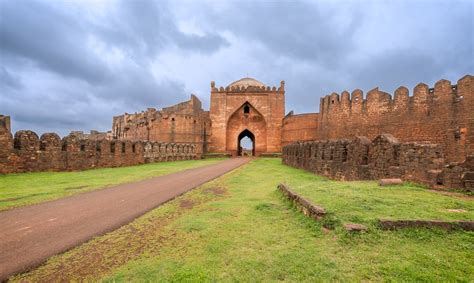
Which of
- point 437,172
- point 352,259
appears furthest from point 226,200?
point 437,172

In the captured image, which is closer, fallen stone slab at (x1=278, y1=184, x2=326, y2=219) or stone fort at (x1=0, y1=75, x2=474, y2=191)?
fallen stone slab at (x1=278, y1=184, x2=326, y2=219)

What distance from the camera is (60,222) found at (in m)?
4.19

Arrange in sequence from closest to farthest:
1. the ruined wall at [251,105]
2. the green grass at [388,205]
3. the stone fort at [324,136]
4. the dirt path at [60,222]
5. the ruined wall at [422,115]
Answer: the dirt path at [60,222], the green grass at [388,205], the stone fort at [324,136], the ruined wall at [422,115], the ruined wall at [251,105]

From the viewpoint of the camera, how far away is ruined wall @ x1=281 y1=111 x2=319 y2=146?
29.9 m

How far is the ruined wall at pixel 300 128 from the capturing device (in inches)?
1179

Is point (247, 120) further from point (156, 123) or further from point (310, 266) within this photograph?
point (310, 266)

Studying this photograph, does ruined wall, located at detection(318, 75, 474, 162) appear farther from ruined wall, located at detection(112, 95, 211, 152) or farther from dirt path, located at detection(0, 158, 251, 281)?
ruined wall, located at detection(112, 95, 211, 152)

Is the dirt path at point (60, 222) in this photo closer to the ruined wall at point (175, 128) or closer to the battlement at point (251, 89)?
the ruined wall at point (175, 128)

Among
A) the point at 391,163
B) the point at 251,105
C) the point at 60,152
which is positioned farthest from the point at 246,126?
the point at 391,163

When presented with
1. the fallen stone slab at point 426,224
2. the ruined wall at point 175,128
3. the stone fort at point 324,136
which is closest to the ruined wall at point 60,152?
the stone fort at point 324,136

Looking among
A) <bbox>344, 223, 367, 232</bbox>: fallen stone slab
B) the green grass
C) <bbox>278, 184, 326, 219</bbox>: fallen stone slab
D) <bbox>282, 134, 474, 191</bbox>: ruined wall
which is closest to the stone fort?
<bbox>282, 134, 474, 191</bbox>: ruined wall

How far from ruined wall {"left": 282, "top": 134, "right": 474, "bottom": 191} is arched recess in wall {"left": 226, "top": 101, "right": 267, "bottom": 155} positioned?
2386 cm

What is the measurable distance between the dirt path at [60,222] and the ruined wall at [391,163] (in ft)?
21.2

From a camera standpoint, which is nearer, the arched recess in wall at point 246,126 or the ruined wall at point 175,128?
the ruined wall at point 175,128
